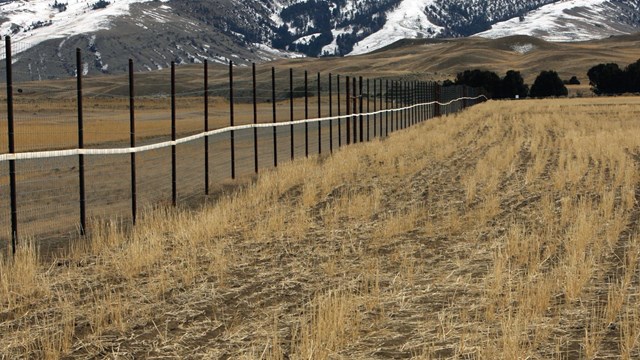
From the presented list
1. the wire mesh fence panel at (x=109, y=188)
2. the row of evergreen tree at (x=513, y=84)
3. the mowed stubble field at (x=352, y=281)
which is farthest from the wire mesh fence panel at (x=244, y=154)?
the row of evergreen tree at (x=513, y=84)

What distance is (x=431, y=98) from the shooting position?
61.6 metres

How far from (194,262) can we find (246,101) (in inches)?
3952

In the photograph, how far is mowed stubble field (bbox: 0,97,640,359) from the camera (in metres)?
7.17

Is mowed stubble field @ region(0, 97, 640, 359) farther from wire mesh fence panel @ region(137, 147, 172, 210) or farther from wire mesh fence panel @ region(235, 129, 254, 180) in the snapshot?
wire mesh fence panel @ region(235, 129, 254, 180)

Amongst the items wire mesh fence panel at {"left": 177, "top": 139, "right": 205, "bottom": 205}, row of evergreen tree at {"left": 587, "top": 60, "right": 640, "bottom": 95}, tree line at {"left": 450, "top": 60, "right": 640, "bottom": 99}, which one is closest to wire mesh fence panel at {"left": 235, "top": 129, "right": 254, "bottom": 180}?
wire mesh fence panel at {"left": 177, "top": 139, "right": 205, "bottom": 205}

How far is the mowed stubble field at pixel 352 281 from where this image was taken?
282 inches

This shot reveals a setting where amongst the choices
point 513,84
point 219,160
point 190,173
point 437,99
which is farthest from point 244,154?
point 513,84

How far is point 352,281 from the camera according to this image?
9.45 meters

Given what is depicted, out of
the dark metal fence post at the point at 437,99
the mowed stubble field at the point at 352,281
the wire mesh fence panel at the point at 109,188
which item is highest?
the dark metal fence post at the point at 437,99

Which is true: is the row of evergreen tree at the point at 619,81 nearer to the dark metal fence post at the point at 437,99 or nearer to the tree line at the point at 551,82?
the tree line at the point at 551,82

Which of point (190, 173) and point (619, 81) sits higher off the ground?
point (619, 81)

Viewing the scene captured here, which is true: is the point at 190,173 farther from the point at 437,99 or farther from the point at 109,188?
the point at 437,99

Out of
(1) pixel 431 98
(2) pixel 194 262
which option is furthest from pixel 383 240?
(1) pixel 431 98

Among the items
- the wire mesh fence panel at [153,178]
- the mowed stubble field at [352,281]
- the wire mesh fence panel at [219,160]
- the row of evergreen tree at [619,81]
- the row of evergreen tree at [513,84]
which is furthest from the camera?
the row of evergreen tree at [513,84]
